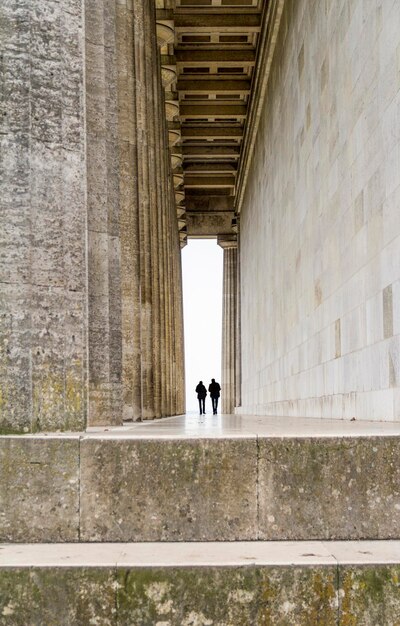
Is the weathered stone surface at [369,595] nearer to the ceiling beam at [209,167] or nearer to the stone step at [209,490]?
the stone step at [209,490]

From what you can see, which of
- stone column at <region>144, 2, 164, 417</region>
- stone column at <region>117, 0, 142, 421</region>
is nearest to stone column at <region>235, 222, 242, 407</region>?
stone column at <region>144, 2, 164, 417</region>

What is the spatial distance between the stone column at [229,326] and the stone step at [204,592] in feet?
155

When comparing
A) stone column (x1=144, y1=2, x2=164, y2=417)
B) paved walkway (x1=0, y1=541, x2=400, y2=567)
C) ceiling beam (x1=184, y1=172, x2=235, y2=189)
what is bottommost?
paved walkway (x1=0, y1=541, x2=400, y2=567)

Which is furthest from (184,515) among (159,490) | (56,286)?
(56,286)

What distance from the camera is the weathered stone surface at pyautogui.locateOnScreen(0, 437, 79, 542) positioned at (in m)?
5.36

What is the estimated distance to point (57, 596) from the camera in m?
4.54

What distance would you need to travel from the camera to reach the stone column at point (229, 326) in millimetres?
52156

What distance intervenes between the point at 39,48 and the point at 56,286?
1998 mm

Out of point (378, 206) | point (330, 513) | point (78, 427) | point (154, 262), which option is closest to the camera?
point (330, 513)

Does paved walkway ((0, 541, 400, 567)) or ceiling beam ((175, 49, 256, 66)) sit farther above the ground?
ceiling beam ((175, 49, 256, 66))

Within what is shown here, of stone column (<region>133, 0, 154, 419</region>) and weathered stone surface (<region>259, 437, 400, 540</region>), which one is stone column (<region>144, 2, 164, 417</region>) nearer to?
stone column (<region>133, 0, 154, 419</region>)

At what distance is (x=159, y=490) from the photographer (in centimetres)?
535

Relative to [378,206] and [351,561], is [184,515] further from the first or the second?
[378,206]

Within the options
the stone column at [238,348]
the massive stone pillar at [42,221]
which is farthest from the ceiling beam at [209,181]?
the massive stone pillar at [42,221]
